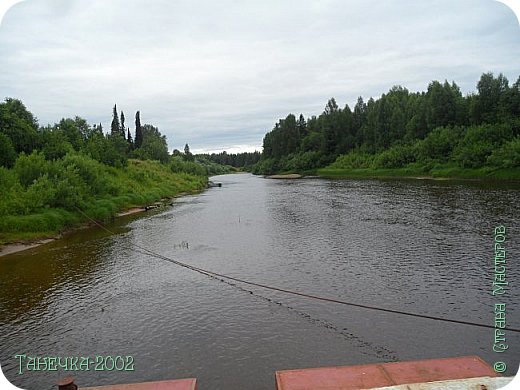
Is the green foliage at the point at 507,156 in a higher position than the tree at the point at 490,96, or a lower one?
lower

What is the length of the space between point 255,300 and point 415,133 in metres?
68.8

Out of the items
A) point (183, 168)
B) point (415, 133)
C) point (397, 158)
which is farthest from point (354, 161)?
point (183, 168)

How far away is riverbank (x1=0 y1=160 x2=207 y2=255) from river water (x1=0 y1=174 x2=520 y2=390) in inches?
48.7

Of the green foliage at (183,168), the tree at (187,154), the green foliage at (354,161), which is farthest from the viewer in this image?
the tree at (187,154)

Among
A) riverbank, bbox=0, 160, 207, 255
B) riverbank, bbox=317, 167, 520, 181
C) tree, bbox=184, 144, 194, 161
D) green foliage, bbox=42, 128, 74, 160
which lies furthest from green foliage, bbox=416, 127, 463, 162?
tree, bbox=184, 144, 194, 161

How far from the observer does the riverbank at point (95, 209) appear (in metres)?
20.3

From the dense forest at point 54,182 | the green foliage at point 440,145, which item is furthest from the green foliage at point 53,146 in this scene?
the green foliage at point 440,145

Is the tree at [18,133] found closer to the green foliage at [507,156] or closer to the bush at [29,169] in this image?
the bush at [29,169]

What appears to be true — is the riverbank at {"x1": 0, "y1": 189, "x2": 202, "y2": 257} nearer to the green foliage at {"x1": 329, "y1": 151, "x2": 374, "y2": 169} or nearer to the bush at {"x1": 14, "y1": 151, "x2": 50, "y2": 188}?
the bush at {"x1": 14, "y1": 151, "x2": 50, "y2": 188}

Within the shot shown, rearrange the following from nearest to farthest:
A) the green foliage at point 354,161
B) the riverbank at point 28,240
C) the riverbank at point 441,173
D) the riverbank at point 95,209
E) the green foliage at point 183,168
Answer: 1. the riverbank at point 28,240
2. the riverbank at point 95,209
3. the riverbank at point 441,173
4. the green foliage at point 183,168
5. the green foliage at point 354,161

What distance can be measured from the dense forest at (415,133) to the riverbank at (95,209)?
37163mm

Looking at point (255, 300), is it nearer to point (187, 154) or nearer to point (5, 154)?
point (5, 154)

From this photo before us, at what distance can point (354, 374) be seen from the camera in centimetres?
633

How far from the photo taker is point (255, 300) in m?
11.6
